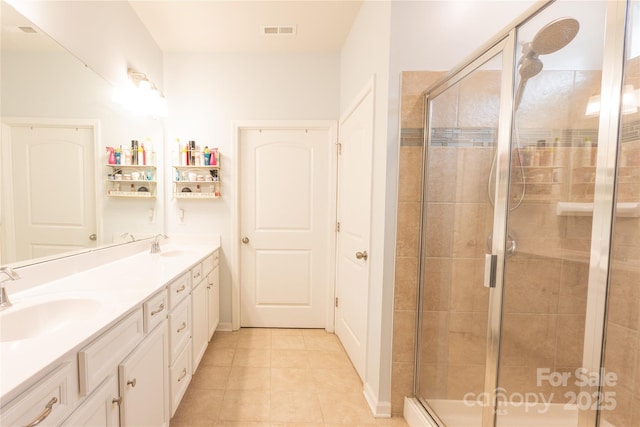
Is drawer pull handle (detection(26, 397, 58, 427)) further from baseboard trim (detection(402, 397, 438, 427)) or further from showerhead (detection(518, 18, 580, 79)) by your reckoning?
showerhead (detection(518, 18, 580, 79))

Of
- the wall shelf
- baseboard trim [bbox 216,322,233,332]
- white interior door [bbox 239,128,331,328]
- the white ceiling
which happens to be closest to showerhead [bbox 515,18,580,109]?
the white ceiling

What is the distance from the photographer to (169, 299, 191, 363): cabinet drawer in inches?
51.9

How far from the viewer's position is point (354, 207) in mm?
1969

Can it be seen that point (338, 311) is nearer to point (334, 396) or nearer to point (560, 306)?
point (334, 396)

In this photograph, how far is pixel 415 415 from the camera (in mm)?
1369

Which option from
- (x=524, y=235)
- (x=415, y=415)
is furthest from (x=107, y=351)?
(x=524, y=235)

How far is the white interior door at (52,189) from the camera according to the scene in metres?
1.07

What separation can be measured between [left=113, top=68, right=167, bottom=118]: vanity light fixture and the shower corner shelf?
111 inches

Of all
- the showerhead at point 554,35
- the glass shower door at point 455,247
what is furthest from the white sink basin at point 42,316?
the showerhead at point 554,35

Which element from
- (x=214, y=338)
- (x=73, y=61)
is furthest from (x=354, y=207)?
(x=73, y=61)

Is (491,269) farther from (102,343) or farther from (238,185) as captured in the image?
(238,185)

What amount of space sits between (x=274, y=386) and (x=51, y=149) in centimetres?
188

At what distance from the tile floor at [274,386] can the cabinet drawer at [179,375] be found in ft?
0.55

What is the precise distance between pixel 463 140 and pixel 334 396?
180 cm
